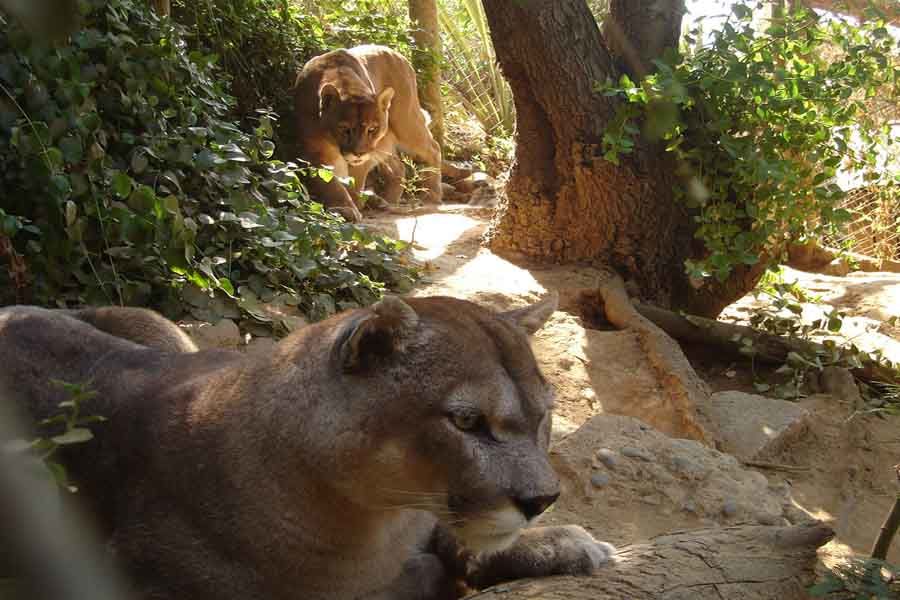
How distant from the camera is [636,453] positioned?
449 centimetres

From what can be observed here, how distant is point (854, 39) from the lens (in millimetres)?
6160

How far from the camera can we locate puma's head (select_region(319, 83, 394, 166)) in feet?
33.0

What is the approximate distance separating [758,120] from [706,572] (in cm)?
447

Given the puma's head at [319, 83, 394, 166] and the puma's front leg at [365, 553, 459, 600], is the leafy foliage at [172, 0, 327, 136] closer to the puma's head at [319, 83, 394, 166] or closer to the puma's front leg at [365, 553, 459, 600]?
the puma's head at [319, 83, 394, 166]

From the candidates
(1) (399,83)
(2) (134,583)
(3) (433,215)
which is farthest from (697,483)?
(1) (399,83)

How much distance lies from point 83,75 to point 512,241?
13.7ft

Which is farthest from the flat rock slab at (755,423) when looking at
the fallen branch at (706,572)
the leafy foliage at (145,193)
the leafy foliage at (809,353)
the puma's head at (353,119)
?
the puma's head at (353,119)

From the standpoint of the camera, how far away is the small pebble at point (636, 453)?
4457 mm

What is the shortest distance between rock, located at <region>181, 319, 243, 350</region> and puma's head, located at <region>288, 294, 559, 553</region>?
8.30 ft

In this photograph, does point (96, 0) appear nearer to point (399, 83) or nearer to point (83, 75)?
point (83, 75)

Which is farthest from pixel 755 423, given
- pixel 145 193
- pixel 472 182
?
pixel 472 182

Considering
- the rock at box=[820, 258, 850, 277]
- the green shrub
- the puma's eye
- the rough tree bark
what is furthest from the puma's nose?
the rock at box=[820, 258, 850, 277]

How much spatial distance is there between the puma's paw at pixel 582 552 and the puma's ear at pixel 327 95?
788 centimetres

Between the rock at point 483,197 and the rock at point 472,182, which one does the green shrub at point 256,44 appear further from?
the rock at point 472,182
